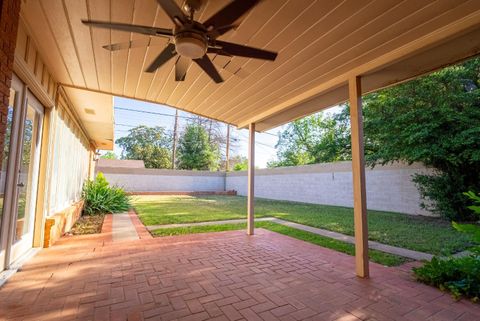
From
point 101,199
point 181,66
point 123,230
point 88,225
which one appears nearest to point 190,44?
point 181,66

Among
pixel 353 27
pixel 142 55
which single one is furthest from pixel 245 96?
pixel 353 27

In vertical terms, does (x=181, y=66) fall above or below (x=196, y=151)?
below

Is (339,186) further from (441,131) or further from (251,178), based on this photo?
(251,178)

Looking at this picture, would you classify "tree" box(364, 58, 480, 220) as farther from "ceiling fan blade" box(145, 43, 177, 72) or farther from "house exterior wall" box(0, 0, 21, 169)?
"house exterior wall" box(0, 0, 21, 169)

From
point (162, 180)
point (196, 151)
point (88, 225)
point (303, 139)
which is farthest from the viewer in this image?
point (196, 151)

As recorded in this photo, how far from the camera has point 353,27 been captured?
227 cm

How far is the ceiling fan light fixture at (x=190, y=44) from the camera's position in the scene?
6.37ft

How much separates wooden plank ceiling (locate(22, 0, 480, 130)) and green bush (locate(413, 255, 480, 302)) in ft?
7.25

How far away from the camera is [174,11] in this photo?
1.79 m

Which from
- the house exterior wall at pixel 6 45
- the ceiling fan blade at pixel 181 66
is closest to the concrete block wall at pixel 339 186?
the ceiling fan blade at pixel 181 66

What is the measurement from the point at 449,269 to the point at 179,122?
83.4 feet

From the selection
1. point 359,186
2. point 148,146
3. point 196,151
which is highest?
point 148,146

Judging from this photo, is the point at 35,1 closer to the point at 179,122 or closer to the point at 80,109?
the point at 80,109

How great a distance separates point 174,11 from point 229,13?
404mm
